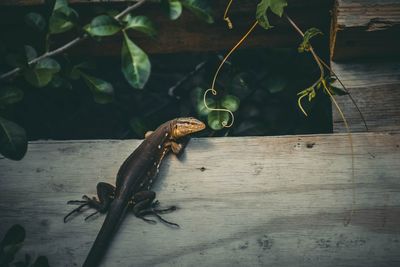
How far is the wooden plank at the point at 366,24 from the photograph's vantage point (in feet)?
8.69

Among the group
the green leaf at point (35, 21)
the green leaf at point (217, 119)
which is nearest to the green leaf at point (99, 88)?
the green leaf at point (35, 21)

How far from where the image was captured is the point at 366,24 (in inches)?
104

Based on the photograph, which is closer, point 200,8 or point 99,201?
point 200,8

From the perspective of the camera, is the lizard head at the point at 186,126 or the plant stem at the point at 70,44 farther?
the lizard head at the point at 186,126

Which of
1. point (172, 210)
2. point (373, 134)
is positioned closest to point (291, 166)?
point (373, 134)

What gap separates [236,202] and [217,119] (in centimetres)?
62

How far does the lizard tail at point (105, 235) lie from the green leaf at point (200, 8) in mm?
962

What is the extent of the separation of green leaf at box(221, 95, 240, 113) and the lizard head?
0.55 feet

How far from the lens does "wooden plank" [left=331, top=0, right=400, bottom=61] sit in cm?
265

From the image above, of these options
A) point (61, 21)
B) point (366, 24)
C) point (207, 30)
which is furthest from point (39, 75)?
point (366, 24)

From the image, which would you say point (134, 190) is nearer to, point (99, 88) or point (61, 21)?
point (99, 88)

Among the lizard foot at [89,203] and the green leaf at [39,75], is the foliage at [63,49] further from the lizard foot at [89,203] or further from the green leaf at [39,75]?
the lizard foot at [89,203]

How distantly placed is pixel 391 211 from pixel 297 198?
0.42 meters

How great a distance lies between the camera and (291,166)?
2691 millimetres
